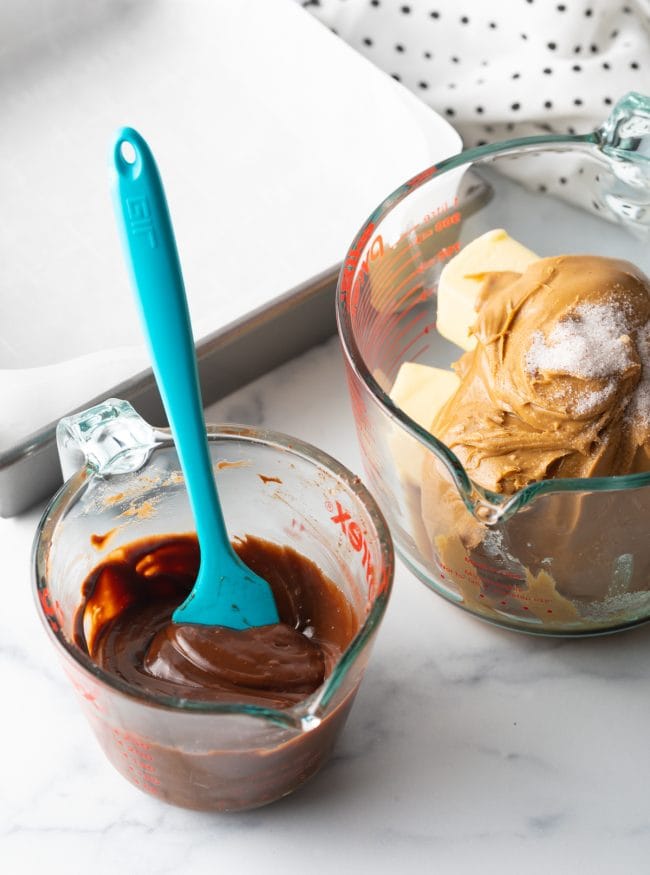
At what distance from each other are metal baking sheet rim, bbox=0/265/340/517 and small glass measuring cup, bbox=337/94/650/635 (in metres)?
0.10

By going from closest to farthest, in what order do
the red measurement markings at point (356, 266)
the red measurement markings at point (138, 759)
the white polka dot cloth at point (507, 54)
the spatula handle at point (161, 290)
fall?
1. the spatula handle at point (161, 290)
2. the red measurement markings at point (138, 759)
3. the red measurement markings at point (356, 266)
4. the white polka dot cloth at point (507, 54)

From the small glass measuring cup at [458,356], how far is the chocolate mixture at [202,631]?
0.35 ft

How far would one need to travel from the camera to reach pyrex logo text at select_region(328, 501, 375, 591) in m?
0.87

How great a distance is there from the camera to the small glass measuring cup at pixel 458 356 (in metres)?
0.85

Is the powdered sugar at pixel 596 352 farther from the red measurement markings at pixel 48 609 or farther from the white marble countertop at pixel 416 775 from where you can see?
the red measurement markings at pixel 48 609

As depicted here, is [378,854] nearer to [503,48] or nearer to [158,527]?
[158,527]

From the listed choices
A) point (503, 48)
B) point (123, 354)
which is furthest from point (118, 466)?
point (503, 48)

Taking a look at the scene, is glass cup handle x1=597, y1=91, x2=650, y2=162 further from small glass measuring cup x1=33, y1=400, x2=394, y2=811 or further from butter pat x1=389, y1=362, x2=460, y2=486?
small glass measuring cup x1=33, y1=400, x2=394, y2=811

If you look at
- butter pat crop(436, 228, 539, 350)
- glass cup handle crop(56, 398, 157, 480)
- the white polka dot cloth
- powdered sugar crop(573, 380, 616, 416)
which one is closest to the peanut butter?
powdered sugar crop(573, 380, 616, 416)

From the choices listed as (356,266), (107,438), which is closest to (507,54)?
(356,266)

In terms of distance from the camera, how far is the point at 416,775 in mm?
931

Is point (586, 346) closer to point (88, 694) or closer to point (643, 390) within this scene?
point (643, 390)

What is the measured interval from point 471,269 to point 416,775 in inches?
17.1

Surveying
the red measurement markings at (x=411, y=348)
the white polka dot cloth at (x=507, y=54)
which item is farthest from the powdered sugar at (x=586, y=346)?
the white polka dot cloth at (x=507, y=54)
